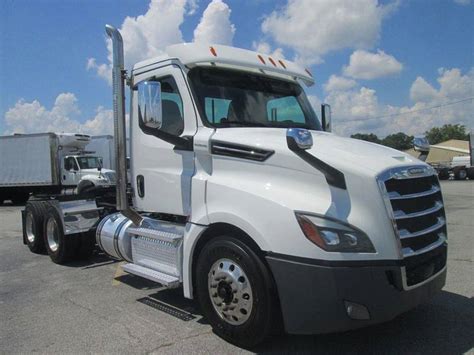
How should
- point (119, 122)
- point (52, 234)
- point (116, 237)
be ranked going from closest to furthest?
1. point (119, 122)
2. point (116, 237)
3. point (52, 234)

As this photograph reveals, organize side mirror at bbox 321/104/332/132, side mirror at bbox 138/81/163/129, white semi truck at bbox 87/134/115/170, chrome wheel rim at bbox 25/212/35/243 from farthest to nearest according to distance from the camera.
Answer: white semi truck at bbox 87/134/115/170
chrome wheel rim at bbox 25/212/35/243
side mirror at bbox 321/104/332/132
side mirror at bbox 138/81/163/129

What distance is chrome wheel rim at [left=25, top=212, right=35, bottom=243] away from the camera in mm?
8703

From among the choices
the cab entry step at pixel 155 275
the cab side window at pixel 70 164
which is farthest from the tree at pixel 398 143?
the cab side window at pixel 70 164

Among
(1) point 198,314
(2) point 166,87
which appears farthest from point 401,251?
(2) point 166,87

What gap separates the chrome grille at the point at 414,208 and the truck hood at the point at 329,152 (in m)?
0.13

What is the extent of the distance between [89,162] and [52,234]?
16.1 meters

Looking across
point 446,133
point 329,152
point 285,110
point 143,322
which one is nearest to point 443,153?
point 446,133

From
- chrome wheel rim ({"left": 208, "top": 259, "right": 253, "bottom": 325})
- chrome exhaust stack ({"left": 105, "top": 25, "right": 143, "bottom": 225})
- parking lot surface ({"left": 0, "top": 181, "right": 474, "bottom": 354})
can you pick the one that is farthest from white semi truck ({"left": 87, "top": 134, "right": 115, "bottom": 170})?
chrome wheel rim ({"left": 208, "top": 259, "right": 253, "bottom": 325})

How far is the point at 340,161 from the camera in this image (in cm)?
368

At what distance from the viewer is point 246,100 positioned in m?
4.97

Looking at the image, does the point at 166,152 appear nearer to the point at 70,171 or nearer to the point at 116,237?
the point at 116,237

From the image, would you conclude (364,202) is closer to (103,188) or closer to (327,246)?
(327,246)

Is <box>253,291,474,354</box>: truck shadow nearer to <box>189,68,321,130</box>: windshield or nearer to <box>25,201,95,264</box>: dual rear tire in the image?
<box>189,68,321,130</box>: windshield

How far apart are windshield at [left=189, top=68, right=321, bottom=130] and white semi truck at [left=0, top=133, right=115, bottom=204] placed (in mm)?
18201
